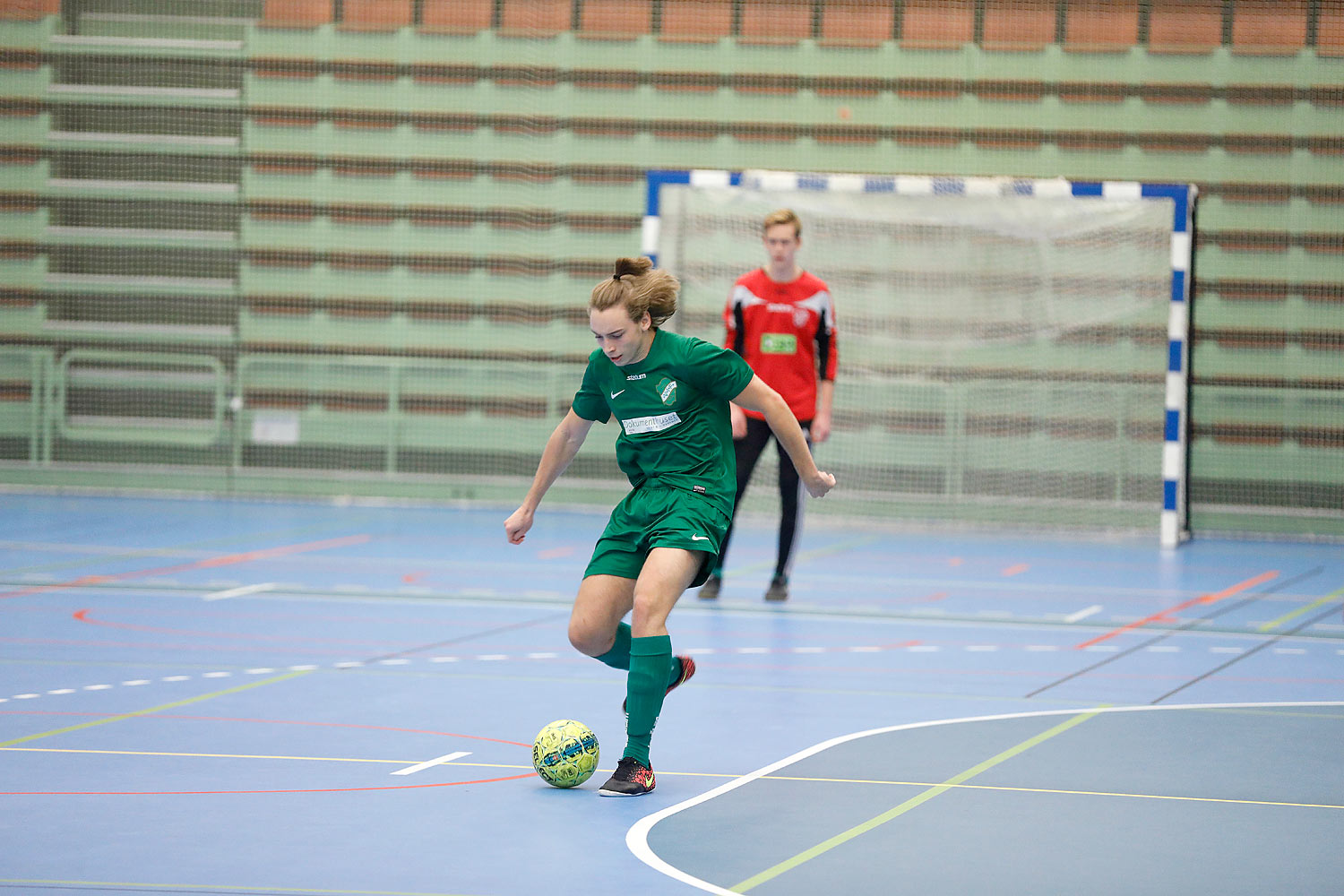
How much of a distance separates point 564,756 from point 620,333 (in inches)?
44.6

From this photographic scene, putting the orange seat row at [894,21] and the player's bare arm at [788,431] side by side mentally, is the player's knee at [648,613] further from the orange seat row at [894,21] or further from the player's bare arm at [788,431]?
the orange seat row at [894,21]

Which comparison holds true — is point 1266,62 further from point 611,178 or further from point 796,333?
point 796,333

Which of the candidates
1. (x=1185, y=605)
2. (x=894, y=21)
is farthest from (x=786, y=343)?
(x=894, y=21)

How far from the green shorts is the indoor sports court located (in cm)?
210

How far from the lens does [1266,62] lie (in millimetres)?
13398

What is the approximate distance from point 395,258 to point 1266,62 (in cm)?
732

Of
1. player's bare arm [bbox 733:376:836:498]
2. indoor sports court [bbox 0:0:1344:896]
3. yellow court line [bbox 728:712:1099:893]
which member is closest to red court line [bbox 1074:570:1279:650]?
indoor sports court [bbox 0:0:1344:896]

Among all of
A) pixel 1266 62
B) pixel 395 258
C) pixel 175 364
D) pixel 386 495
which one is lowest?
pixel 386 495

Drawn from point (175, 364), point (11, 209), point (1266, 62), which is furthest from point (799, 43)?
point (11, 209)

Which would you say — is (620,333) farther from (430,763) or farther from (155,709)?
(155,709)

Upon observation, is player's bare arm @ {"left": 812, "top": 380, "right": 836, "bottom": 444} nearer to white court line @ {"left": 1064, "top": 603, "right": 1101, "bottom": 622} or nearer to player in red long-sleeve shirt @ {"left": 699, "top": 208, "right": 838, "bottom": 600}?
player in red long-sleeve shirt @ {"left": 699, "top": 208, "right": 838, "bottom": 600}

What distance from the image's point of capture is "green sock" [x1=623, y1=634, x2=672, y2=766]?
446cm

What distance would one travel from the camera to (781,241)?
8336mm

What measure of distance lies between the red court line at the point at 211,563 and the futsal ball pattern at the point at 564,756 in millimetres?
4692
